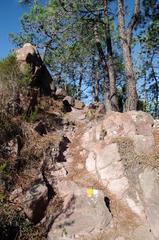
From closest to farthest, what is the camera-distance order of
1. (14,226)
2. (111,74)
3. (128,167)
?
(14,226)
(128,167)
(111,74)

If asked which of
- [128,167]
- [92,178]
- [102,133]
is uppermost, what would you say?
[102,133]

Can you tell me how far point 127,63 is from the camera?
8586mm

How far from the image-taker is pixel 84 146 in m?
6.58

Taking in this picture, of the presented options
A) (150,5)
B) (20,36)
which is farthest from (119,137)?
(20,36)

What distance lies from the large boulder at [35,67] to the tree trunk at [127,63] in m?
2.00

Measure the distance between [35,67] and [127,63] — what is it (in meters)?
2.47

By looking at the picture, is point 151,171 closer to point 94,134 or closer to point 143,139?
point 143,139

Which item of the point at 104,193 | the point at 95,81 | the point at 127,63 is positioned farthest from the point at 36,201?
the point at 95,81

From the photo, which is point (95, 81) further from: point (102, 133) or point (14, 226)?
point (14, 226)

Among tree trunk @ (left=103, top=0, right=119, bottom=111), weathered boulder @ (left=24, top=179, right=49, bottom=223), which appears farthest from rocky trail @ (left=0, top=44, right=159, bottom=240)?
tree trunk @ (left=103, top=0, right=119, bottom=111)

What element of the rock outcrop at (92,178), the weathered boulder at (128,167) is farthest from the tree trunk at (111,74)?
the weathered boulder at (128,167)

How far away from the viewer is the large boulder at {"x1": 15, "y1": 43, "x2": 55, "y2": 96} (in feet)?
24.2

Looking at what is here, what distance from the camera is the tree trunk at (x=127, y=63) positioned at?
27.3 ft

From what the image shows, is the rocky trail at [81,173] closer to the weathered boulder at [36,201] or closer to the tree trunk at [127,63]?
the weathered boulder at [36,201]
